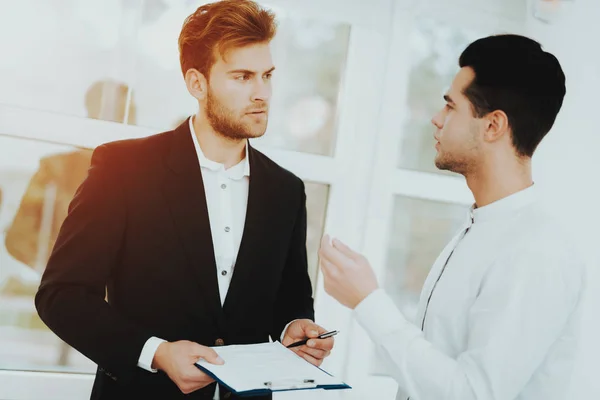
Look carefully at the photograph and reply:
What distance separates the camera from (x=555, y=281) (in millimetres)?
1384

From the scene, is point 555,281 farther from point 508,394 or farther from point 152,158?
point 152,158

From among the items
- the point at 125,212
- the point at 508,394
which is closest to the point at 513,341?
the point at 508,394

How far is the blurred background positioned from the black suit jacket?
2.09 ft

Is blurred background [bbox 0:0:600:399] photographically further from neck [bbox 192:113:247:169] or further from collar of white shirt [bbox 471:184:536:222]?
collar of white shirt [bbox 471:184:536:222]

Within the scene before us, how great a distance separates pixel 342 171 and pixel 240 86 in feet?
2.64

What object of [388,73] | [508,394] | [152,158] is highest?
[388,73]

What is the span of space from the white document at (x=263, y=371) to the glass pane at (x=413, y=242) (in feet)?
3.97

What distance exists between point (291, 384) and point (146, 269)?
52 centimetres

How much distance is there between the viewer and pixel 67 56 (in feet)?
8.03

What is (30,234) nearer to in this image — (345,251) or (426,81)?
(345,251)

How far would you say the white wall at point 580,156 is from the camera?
8.38ft

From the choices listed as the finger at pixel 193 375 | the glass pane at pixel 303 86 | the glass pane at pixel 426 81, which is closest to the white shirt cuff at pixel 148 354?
the finger at pixel 193 375

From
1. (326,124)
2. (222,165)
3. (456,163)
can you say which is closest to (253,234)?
(222,165)

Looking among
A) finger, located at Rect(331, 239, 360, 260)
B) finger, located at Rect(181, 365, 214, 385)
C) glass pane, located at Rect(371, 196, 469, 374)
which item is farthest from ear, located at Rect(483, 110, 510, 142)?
glass pane, located at Rect(371, 196, 469, 374)
